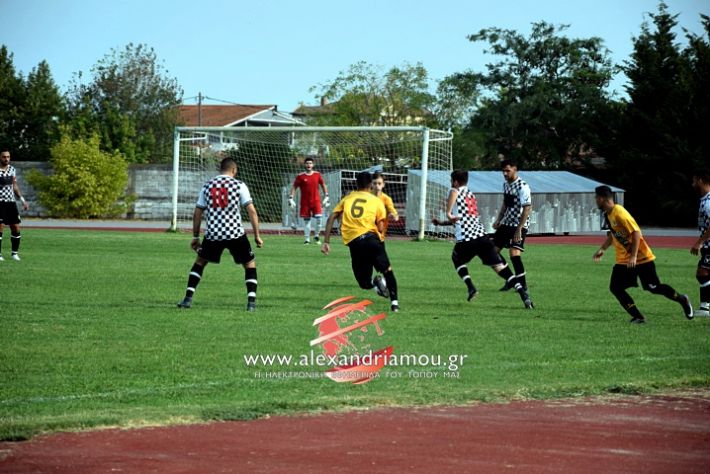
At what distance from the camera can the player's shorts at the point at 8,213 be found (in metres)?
20.5

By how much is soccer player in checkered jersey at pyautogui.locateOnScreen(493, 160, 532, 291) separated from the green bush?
28880mm

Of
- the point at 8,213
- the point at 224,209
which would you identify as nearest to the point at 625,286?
the point at 224,209

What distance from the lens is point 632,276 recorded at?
41.3 ft

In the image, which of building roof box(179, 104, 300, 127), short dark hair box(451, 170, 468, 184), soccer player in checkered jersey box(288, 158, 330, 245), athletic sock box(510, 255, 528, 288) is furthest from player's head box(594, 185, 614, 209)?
building roof box(179, 104, 300, 127)

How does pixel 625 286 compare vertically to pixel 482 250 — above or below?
below

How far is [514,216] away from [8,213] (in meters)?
9.82

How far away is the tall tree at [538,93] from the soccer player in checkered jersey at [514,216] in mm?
41735

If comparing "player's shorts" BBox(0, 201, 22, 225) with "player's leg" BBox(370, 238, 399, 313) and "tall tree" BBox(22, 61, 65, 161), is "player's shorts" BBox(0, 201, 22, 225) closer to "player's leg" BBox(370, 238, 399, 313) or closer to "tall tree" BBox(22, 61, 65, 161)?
"player's leg" BBox(370, 238, 399, 313)

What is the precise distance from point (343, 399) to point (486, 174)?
106ft

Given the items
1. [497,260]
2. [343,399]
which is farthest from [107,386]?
[497,260]

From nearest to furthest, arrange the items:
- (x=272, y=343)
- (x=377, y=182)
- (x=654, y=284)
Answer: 1. (x=272, y=343)
2. (x=654, y=284)
3. (x=377, y=182)

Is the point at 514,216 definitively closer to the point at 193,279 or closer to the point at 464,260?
the point at 464,260

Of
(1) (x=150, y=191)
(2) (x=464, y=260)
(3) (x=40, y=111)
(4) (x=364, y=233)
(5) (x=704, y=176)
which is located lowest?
(2) (x=464, y=260)

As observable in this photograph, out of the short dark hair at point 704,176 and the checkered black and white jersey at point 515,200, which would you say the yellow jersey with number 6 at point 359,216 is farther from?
the short dark hair at point 704,176
